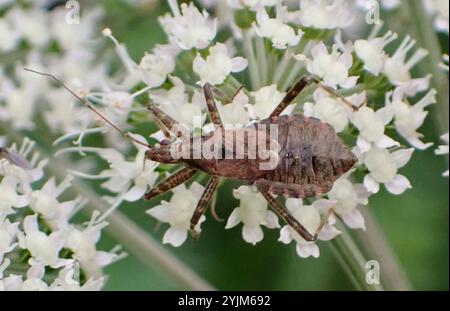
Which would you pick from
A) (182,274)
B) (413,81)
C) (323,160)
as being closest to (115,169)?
(182,274)

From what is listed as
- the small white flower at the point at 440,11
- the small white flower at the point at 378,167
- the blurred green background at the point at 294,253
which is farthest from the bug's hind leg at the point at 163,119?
the small white flower at the point at 440,11

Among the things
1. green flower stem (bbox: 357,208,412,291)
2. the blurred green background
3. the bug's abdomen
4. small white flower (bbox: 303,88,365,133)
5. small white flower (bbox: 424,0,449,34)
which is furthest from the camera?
the blurred green background

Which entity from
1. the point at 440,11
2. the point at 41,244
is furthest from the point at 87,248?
the point at 440,11

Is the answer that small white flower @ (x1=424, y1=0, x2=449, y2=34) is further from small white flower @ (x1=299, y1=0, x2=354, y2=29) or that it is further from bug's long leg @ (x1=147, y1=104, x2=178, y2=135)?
bug's long leg @ (x1=147, y1=104, x2=178, y2=135)

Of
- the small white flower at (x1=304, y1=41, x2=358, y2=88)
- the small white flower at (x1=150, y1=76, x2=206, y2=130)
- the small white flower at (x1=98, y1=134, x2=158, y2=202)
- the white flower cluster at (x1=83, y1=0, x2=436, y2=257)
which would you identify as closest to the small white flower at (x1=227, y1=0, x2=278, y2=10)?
the white flower cluster at (x1=83, y1=0, x2=436, y2=257)

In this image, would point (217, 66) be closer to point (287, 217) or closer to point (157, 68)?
point (157, 68)

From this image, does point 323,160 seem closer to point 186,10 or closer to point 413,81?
point 413,81
